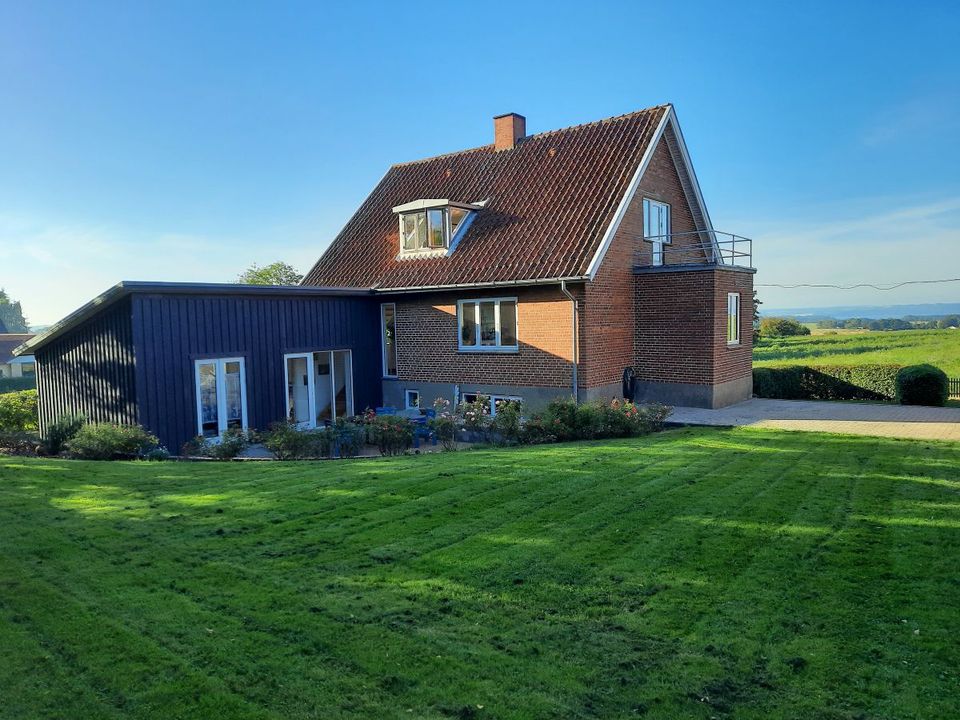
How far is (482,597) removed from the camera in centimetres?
571

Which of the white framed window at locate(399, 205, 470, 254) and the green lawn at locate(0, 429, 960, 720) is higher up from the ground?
Result: the white framed window at locate(399, 205, 470, 254)

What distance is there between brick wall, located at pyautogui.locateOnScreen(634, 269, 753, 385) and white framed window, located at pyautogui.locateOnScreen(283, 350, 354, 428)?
867 cm

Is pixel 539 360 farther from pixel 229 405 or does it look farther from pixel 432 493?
pixel 432 493

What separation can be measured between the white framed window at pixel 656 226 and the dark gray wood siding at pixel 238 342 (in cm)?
879

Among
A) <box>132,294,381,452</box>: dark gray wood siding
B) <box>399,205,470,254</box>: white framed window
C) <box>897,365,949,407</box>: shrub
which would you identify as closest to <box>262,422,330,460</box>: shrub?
<box>132,294,381,452</box>: dark gray wood siding

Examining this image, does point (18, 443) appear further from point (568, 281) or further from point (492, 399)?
point (568, 281)

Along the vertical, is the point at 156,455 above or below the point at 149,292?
below

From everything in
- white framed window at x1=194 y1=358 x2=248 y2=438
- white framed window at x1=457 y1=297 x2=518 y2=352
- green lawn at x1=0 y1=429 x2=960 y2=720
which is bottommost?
green lawn at x1=0 y1=429 x2=960 y2=720

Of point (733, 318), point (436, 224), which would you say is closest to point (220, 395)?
point (436, 224)

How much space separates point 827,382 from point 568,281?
37.3 feet

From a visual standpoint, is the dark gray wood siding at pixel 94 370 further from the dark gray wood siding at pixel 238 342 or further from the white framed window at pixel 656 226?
the white framed window at pixel 656 226

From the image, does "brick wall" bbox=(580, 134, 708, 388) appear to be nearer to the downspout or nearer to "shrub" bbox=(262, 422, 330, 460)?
the downspout

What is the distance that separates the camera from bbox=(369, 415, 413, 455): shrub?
14.6 meters

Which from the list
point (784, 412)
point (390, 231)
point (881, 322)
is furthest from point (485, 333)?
point (881, 322)
